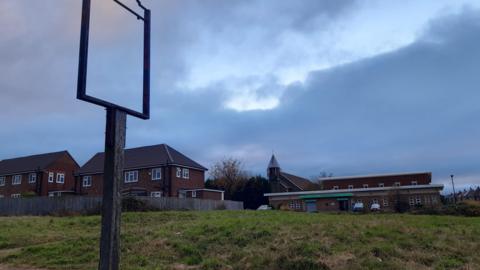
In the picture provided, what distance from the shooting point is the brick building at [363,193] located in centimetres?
6091

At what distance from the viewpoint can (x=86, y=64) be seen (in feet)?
20.3

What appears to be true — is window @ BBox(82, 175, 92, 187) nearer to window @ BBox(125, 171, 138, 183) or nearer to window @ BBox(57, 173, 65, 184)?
window @ BBox(57, 173, 65, 184)

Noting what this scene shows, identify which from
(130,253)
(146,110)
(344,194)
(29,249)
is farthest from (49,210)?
(344,194)

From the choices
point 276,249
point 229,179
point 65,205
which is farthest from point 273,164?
point 276,249

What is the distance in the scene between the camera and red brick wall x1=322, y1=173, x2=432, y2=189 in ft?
228

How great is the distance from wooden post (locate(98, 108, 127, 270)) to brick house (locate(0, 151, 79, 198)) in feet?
195

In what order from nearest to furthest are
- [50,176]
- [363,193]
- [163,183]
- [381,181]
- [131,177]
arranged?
[163,183] < [131,177] < [50,176] < [363,193] < [381,181]

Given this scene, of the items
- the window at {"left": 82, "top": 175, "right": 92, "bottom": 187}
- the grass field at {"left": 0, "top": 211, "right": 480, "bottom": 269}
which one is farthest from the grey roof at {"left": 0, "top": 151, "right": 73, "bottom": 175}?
the grass field at {"left": 0, "top": 211, "right": 480, "bottom": 269}

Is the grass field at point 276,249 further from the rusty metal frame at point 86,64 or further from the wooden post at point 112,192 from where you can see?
the rusty metal frame at point 86,64

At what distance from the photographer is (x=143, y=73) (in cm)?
735

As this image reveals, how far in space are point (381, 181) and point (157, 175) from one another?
38015mm

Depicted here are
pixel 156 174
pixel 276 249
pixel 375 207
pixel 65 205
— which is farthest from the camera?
pixel 375 207

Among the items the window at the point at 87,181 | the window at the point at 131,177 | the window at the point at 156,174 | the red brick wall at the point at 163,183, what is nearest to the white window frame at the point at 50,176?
the window at the point at 87,181

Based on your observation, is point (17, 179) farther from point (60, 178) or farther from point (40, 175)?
point (60, 178)
